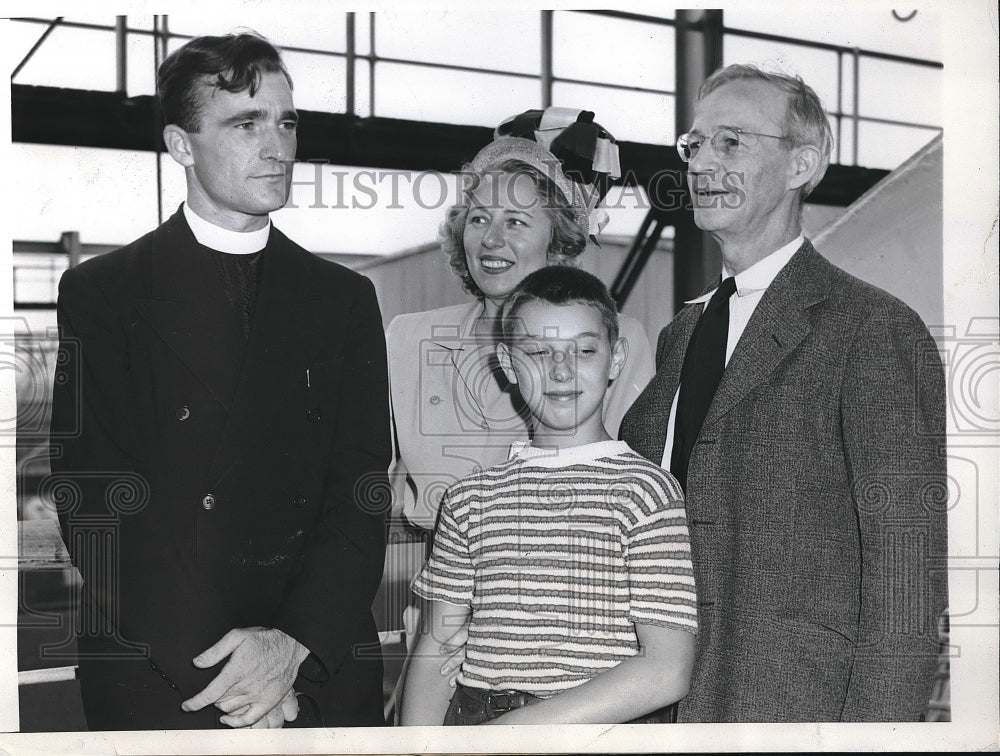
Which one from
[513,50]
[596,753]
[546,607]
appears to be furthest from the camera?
[513,50]

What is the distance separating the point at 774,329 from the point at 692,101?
0.54 metres

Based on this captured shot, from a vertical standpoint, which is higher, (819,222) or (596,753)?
(819,222)

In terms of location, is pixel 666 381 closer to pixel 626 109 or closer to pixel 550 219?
pixel 550 219

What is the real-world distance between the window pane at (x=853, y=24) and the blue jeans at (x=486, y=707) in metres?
1.49

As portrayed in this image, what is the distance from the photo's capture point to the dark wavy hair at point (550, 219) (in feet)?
6.88

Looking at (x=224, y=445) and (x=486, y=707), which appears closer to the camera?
(x=486, y=707)

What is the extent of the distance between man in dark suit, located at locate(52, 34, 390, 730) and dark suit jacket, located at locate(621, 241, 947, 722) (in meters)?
0.73

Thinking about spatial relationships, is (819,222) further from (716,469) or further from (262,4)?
(262,4)

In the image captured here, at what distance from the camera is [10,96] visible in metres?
2.17

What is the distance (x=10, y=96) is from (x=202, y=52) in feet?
1.48

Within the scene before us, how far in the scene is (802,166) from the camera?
2.07 meters

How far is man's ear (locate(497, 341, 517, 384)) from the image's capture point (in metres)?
2.05

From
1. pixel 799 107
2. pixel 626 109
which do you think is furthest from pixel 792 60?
pixel 626 109

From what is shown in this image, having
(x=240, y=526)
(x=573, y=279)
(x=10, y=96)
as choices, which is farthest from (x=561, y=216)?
(x=10, y=96)
